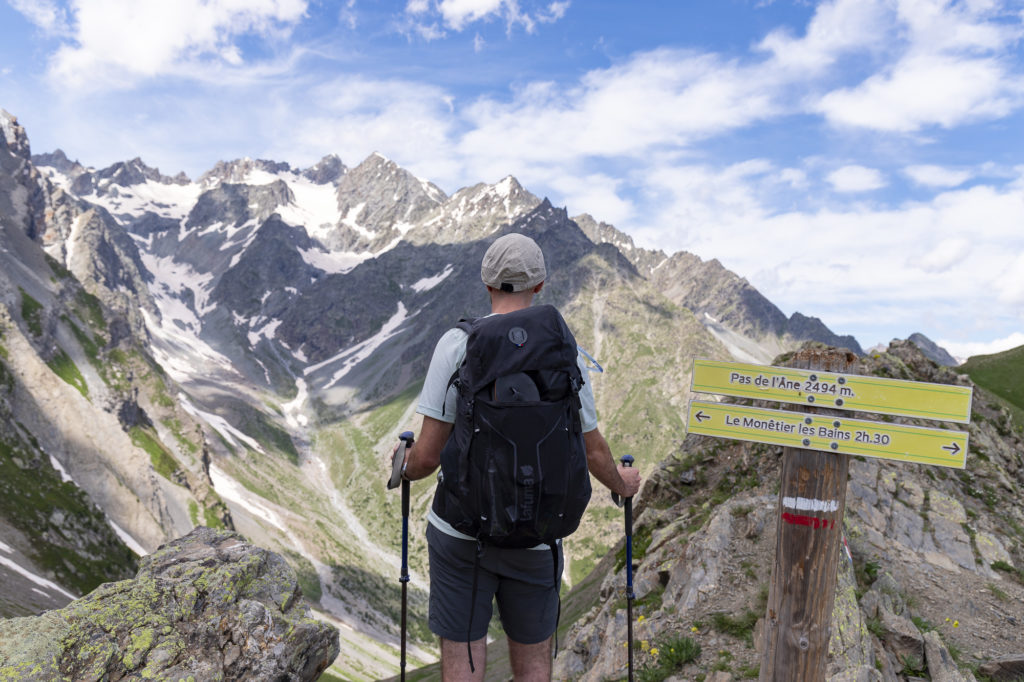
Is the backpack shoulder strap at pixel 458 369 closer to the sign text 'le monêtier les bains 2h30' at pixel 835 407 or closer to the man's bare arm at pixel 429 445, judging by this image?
the man's bare arm at pixel 429 445

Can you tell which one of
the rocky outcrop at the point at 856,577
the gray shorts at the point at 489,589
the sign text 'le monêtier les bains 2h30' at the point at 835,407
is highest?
the sign text 'le monêtier les bains 2h30' at the point at 835,407

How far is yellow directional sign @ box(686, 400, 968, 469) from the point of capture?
6.15m

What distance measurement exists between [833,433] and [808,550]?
4.91 ft

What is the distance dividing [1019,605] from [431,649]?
150m

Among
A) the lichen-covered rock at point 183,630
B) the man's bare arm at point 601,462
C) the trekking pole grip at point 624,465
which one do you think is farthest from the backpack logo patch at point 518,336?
the lichen-covered rock at point 183,630

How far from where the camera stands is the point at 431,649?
143000mm

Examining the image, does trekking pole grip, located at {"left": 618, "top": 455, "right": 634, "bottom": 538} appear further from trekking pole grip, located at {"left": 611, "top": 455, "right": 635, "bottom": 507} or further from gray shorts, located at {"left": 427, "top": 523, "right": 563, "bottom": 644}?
gray shorts, located at {"left": 427, "top": 523, "right": 563, "bottom": 644}

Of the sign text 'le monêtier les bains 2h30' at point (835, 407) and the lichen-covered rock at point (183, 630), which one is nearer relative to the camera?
the sign text 'le monêtier les bains 2h30' at point (835, 407)

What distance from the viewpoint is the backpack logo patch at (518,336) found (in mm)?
5148

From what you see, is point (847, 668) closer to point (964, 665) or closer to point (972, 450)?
point (964, 665)

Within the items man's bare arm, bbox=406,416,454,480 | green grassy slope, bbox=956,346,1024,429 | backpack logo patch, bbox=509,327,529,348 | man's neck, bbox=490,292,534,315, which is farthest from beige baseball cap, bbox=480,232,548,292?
green grassy slope, bbox=956,346,1024,429

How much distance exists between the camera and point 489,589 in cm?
584

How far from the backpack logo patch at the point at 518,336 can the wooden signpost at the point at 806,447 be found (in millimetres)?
2968

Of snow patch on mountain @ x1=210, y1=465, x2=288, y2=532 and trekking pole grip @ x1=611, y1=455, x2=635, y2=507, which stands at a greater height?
trekking pole grip @ x1=611, y1=455, x2=635, y2=507
